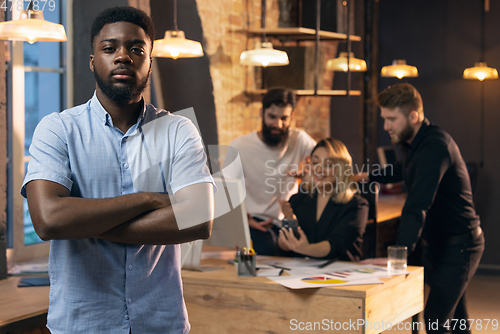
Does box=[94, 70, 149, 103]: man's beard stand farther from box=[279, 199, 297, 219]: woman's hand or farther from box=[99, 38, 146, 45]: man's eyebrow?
box=[279, 199, 297, 219]: woman's hand

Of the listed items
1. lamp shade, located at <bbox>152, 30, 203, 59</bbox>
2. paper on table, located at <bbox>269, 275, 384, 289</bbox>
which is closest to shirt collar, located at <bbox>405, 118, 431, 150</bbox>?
paper on table, located at <bbox>269, 275, 384, 289</bbox>

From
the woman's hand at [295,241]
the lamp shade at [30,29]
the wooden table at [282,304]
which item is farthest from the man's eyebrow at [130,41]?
the woman's hand at [295,241]

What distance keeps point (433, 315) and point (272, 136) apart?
1.54 metres

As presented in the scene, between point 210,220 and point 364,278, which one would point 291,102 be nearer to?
point 364,278

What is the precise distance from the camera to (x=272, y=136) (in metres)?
3.67

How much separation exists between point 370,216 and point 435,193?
1.03 m

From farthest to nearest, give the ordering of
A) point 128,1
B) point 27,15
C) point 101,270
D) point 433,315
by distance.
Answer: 1. point 128,1
2. point 433,315
3. point 27,15
4. point 101,270

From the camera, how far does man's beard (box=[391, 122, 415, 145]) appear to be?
2934 millimetres

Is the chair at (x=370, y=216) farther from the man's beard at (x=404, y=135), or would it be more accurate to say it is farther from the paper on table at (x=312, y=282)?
the paper on table at (x=312, y=282)

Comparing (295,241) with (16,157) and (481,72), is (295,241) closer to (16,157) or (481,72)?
(16,157)

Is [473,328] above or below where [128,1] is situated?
below

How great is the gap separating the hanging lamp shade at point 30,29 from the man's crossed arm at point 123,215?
3.27 feet

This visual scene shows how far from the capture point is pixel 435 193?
2.72m

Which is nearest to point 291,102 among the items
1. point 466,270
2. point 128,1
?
point 128,1
